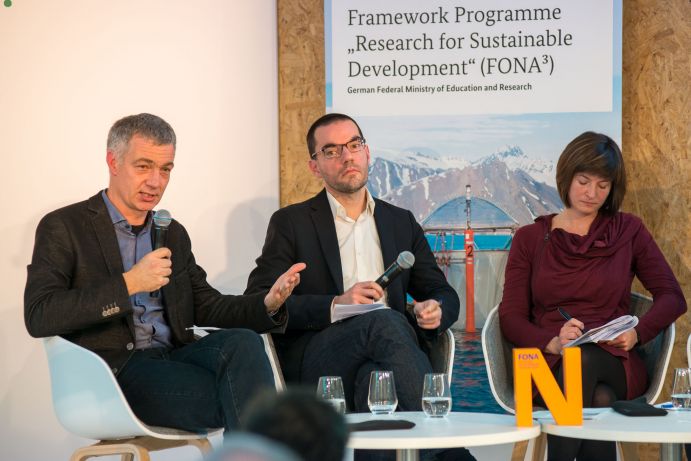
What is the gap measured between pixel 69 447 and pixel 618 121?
2860 millimetres

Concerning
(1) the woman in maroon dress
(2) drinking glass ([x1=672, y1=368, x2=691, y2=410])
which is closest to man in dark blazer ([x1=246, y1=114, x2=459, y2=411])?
(1) the woman in maroon dress

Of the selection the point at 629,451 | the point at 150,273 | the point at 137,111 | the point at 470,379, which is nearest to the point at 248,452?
the point at 150,273

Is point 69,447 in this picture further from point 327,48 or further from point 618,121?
point 618,121

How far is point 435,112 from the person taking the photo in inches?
168

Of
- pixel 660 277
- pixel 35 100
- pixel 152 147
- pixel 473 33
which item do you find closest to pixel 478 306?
pixel 660 277

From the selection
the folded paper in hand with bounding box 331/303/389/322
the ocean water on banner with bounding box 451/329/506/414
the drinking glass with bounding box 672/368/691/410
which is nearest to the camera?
the drinking glass with bounding box 672/368/691/410

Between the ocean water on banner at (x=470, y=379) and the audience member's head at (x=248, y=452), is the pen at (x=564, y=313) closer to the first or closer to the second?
the ocean water on banner at (x=470, y=379)

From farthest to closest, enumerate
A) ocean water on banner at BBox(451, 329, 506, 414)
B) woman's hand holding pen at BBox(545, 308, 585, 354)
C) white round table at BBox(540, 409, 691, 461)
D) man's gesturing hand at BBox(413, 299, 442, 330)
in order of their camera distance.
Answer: ocean water on banner at BBox(451, 329, 506, 414) < woman's hand holding pen at BBox(545, 308, 585, 354) < man's gesturing hand at BBox(413, 299, 442, 330) < white round table at BBox(540, 409, 691, 461)

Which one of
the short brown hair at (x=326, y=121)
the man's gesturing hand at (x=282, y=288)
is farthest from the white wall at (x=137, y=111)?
the man's gesturing hand at (x=282, y=288)

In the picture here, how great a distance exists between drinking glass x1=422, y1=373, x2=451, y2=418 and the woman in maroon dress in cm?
105

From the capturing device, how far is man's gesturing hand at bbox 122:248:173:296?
267 cm

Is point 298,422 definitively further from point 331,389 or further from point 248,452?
point 331,389

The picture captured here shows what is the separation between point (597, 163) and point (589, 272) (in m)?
0.42

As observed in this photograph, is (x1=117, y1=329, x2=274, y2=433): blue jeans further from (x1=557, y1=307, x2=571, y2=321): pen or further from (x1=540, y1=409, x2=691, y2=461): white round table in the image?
(x1=557, y1=307, x2=571, y2=321): pen
